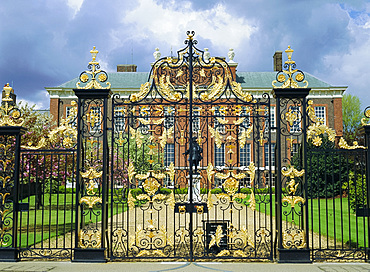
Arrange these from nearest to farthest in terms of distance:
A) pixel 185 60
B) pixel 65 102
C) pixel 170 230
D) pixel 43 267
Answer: pixel 43 267 < pixel 185 60 < pixel 170 230 < pixel 65 102

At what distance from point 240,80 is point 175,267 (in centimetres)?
2704

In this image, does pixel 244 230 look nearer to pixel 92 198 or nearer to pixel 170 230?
pixel 92 198

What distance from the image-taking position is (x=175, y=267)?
20.5 ft

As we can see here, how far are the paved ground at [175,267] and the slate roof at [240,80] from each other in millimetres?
25291

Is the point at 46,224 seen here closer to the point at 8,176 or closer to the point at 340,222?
the point at 8,176

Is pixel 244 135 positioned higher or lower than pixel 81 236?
higher

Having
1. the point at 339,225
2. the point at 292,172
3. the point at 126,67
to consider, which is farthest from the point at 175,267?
the point at 126,67

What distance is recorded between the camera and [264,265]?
6.34 meters

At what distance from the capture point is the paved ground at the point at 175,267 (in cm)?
608

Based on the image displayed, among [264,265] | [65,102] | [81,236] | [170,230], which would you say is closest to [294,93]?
[264,265]

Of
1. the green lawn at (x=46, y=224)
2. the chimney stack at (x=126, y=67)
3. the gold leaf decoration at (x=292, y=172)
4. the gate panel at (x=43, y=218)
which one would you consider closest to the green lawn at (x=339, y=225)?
the gold leaf decoration at (x=292, y=172)

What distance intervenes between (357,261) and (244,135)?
302 cm

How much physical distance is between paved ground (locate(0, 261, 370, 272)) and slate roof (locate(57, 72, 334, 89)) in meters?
25.3

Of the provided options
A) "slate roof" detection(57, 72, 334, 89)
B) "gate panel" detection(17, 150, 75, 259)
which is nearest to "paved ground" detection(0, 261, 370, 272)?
"gate panel" detection(17, 150, 75, 259)
